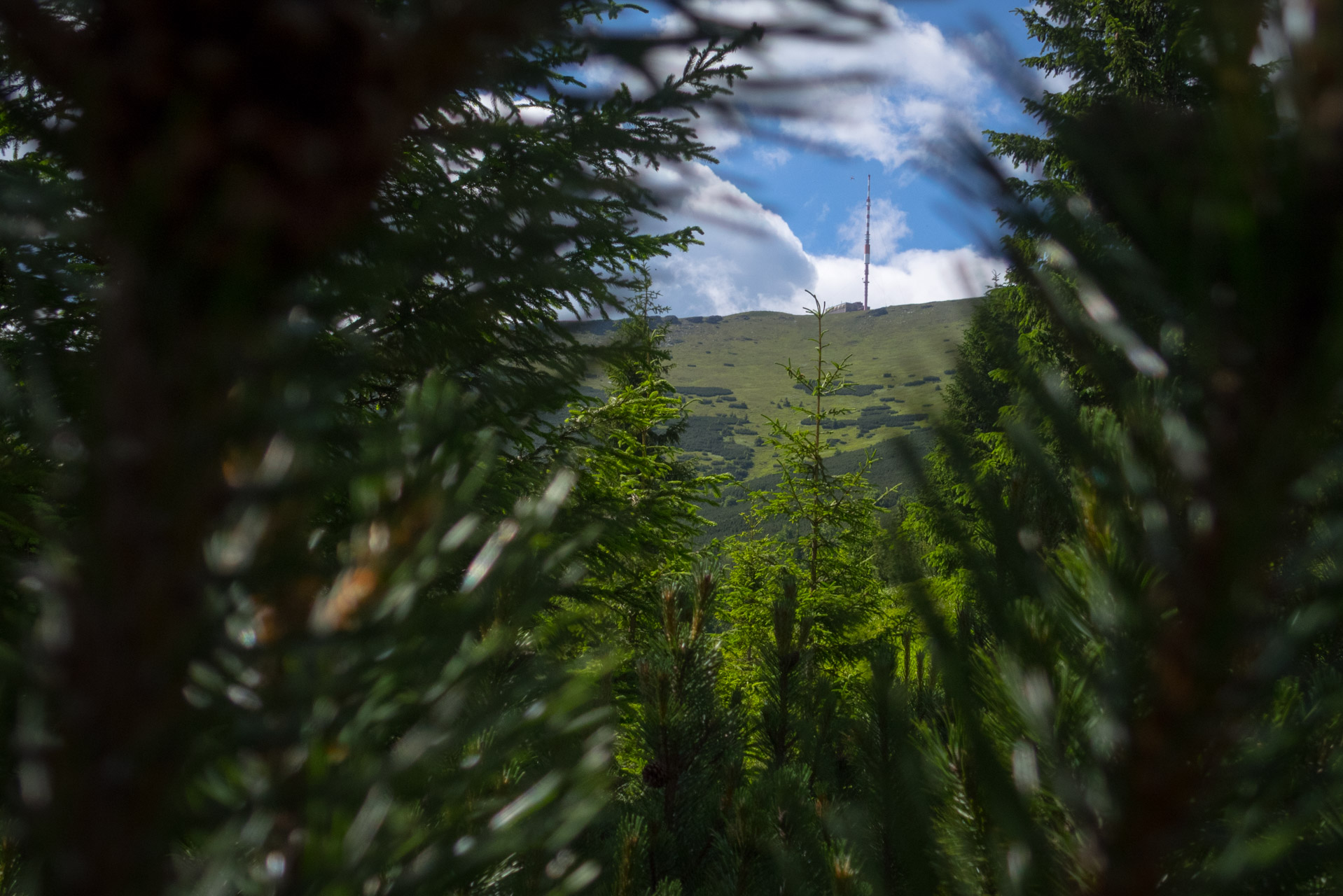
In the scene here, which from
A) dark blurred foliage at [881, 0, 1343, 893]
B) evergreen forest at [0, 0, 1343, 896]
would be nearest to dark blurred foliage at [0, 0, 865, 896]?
evergreen forest at [0, 0, 1343, 896]

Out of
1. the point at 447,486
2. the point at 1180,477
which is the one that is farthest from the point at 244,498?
the point at 1180,477

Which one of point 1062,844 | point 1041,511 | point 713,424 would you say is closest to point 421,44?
point 1062,844

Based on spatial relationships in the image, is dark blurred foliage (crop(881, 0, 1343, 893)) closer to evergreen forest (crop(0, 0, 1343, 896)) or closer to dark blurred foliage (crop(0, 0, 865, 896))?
evergreen forest (crop(0, 0, 1343, 896))

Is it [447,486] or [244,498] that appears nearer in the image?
[244,498]

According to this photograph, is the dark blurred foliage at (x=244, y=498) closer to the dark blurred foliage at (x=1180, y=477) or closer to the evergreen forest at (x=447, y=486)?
the evergreen forest at (x=447, y=486)

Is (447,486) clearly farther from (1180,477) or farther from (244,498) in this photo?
(1180,477)

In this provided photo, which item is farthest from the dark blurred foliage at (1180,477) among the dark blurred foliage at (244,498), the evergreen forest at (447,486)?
the dark blurred foliage at (244,498)

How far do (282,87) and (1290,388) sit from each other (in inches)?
22.7

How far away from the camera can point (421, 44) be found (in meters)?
0.36

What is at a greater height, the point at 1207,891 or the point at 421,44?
the point at 421,44

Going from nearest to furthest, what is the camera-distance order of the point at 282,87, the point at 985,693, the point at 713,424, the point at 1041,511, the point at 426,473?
the point at 282,87
the point at 426,473
the point at 985,693
the point at 1041,511
the point at 713,424

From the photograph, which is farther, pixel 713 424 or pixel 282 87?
pixel 713 424

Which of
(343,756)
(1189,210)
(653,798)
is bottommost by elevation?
(653,798)

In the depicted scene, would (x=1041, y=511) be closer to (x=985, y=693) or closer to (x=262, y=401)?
(x=985, y=693)
